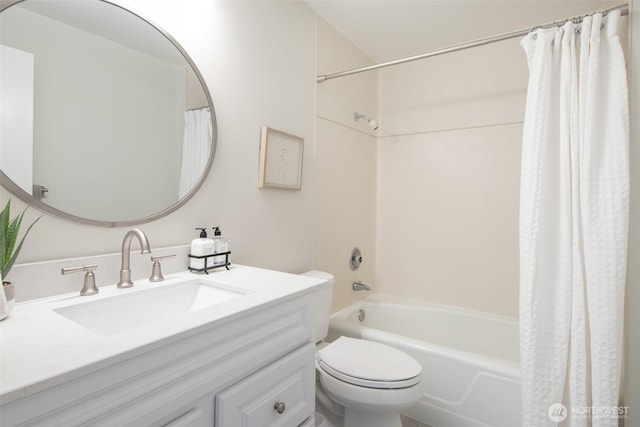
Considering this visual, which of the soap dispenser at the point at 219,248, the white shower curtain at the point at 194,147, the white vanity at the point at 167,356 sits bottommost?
the white vanity at the point at 167,356

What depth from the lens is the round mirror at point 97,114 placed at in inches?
35.1

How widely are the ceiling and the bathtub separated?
1.92m

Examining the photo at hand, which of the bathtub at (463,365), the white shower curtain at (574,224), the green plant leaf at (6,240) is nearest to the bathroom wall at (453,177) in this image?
the bathtub at (463,365)

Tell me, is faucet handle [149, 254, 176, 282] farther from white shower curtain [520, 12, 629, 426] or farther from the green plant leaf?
white shower curtain [520, 12, 629, 426]

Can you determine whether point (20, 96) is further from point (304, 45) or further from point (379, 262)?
point (379, 262)

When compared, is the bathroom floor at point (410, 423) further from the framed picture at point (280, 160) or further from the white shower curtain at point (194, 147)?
the white shower curtain at point (194, 147)

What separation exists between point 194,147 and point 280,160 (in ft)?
1.65

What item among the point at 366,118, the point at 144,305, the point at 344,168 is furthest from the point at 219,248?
the point at 366,118

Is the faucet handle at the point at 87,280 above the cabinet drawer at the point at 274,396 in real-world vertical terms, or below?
above

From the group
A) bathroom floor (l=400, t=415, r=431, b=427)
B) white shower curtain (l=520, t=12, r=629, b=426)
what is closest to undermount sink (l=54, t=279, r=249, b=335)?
white shower curtain (l=520, t=12, r=629, b=426)

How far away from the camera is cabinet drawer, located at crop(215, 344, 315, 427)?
0.76m

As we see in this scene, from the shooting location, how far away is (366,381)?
132 centimetres

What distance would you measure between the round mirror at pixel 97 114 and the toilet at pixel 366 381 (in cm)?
76

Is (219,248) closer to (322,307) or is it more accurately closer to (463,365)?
(322,307)
